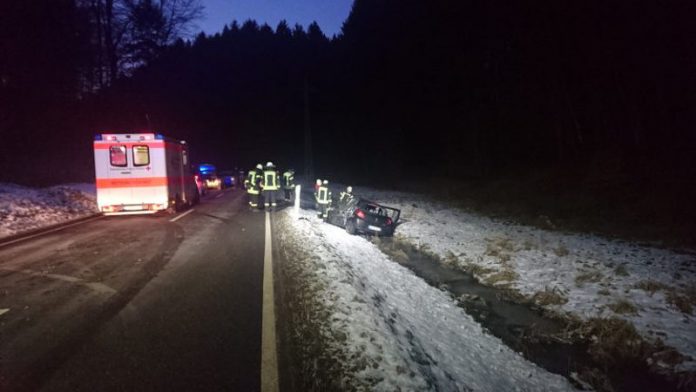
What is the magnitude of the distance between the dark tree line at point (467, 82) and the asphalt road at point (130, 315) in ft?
65.2

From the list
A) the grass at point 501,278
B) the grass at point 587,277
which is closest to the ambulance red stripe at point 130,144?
the grass at point 501,278

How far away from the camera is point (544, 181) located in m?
25.4

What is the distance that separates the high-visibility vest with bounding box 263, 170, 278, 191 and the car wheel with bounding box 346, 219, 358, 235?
15.5 feet

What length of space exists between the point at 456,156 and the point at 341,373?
120 ft

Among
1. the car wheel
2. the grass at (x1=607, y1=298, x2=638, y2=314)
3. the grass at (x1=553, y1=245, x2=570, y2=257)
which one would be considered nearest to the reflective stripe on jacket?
the car wheel

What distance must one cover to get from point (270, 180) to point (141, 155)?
4.82 meters

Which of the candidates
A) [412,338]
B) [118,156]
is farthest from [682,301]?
[118,156]

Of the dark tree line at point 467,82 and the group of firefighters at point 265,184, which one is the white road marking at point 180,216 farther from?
the dark tree line at point 467,82

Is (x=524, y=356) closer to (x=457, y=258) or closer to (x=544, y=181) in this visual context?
(x=457, y=258)

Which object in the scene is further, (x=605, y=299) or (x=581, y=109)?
(x=581, y=109)

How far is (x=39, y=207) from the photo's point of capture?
15961 millimetres

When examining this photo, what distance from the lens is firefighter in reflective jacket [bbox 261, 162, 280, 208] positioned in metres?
17.4

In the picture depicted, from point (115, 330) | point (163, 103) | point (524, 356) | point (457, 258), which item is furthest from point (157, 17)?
point (524, 356)

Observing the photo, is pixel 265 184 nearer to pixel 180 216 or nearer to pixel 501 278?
pixel 180 216
